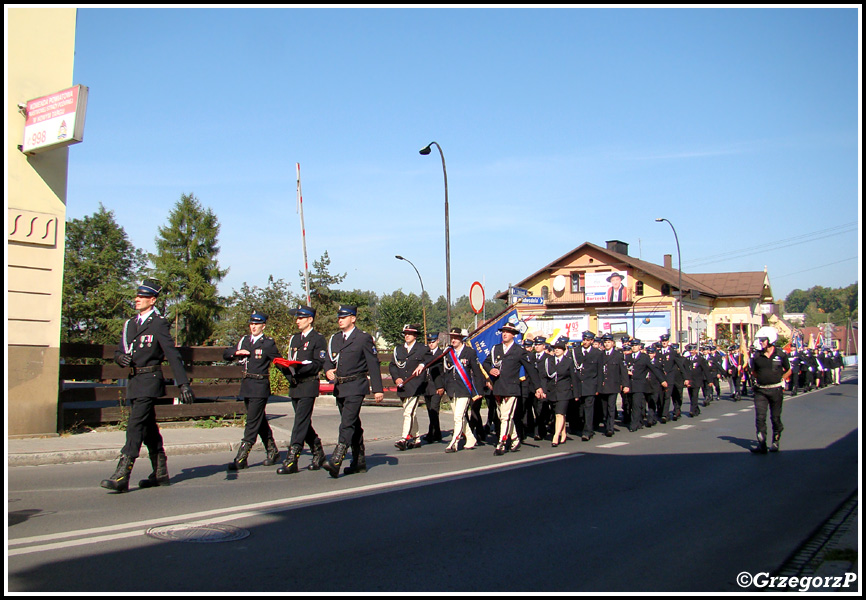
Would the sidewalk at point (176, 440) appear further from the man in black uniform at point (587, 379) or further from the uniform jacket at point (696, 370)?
→ the uniform jacket at point (696, 370)

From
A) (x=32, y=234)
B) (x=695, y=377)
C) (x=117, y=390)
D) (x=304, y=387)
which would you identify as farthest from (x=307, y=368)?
(x=695, y=377)

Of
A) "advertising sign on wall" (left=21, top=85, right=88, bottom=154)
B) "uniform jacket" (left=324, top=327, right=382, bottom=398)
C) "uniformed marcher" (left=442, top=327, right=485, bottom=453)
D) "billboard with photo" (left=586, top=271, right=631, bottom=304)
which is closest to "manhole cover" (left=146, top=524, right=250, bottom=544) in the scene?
"uniform jacket" (left=324, top=327, right=382, bottom=398)

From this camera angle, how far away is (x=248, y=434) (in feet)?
29.7

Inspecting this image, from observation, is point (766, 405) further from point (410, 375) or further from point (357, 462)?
point (357, 462)

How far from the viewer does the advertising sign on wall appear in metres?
10.8

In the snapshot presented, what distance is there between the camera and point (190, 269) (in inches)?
2468

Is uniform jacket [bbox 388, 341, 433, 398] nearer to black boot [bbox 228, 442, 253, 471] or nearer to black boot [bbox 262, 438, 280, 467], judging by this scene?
black boot [bbox 262, 438, 280, 467]

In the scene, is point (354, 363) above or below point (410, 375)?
above

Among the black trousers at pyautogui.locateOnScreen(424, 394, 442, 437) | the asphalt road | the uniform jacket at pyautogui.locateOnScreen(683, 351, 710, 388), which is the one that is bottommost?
the asphalt road

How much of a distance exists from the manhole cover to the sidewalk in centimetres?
435

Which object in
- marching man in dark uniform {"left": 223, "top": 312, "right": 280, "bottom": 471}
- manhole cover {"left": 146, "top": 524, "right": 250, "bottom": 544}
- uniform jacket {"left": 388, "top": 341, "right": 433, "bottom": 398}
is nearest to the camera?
manhole cover {"left": 146, "top": 524, "right": 250, "bottom": 544}

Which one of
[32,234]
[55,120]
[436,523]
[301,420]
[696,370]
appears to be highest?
[55,120]

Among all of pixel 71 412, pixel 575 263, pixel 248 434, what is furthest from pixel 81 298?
pixel 248 434

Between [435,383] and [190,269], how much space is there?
55.0 metres
